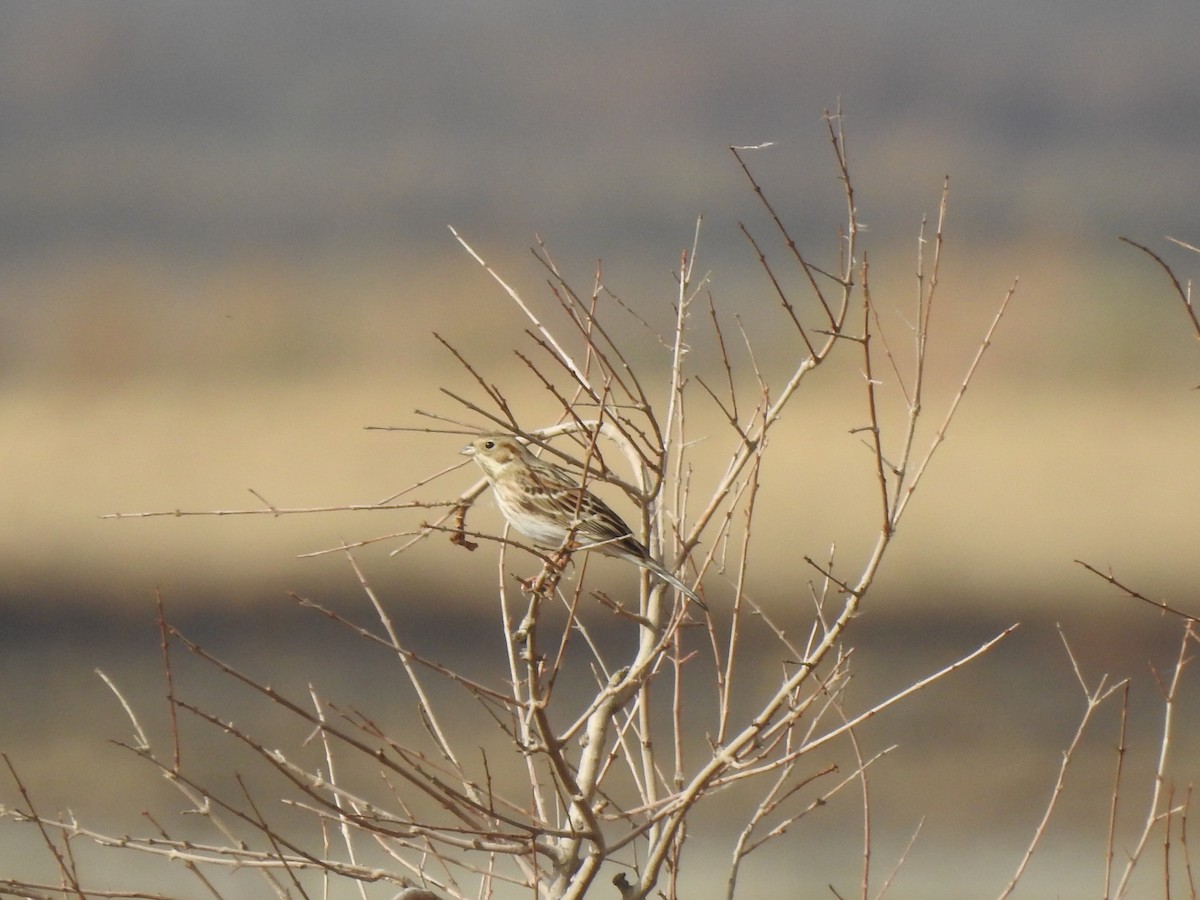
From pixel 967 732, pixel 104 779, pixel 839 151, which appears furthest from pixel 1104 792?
pixel 839 151

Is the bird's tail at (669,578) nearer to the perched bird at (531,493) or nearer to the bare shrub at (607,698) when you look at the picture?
the bare shrub at (607,698)

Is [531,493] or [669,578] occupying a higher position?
[669,578]

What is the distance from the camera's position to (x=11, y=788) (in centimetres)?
1179

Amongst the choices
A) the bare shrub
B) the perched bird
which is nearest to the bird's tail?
the bare shrub

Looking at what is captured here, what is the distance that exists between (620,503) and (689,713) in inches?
86.9

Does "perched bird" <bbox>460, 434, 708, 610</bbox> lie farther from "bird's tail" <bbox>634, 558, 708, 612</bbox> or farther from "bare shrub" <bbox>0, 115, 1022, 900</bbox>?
"bird's tail" <bbox>634, 558, 708, 612</bbox>

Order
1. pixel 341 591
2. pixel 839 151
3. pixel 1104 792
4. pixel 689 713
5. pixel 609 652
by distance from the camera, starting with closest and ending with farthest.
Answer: pixel 839 151 → pixel 1104 792 → pixel 689 713 → pixel 609 652 → pixel 341 591

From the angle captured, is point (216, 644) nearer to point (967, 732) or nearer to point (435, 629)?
point (435, 629)

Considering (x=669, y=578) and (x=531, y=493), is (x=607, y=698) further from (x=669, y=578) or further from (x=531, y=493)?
(x=531, y=493)

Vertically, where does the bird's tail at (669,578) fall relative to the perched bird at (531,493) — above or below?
above

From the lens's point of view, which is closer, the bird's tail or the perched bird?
the bird's tail

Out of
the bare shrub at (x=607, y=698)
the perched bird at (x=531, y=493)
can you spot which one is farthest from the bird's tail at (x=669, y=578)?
the perched bird at (x=531, y=493)

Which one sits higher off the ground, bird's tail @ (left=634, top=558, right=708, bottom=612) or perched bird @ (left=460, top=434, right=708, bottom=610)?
bird's tail @ (left=634, top=558, right=708, bottom=612)

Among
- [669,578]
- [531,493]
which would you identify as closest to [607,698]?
[669,578]
